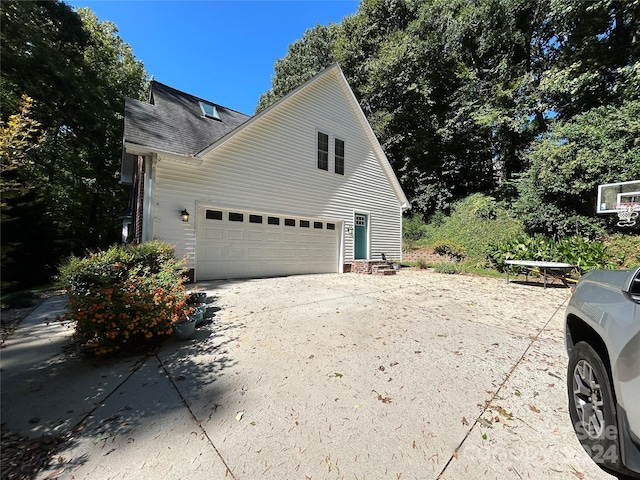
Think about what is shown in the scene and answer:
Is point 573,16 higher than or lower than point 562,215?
higher

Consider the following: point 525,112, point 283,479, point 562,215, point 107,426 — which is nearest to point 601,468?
point 283,479

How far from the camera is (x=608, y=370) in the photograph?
1804 mm

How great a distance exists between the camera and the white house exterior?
25.6 ft

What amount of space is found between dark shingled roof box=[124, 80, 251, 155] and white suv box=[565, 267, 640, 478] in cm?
876

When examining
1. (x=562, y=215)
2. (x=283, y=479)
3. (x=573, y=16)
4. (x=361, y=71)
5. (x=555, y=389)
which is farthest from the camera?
(x=361, y=71)

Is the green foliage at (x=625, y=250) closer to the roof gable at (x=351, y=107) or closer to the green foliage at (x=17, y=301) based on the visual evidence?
the roof gable at (x=351, y=107)

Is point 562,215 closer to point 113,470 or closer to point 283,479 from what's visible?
point 283,479

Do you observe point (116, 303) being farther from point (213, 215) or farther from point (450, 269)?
point (450, 269)

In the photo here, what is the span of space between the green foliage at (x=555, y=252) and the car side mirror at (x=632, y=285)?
363 inches

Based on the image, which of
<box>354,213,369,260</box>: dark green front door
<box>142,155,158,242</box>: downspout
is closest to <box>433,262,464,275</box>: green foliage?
<box>354,213,369,260</box>: dark green front door

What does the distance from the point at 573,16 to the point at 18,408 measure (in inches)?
798

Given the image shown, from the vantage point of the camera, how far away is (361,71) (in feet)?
64.8

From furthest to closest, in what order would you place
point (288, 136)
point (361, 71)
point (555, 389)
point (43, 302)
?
point (361, 71) < point (288, 136) < point (43, 302) < point (555, 389)

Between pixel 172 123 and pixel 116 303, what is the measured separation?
787 cm
